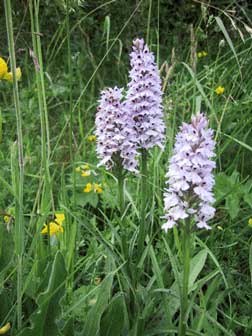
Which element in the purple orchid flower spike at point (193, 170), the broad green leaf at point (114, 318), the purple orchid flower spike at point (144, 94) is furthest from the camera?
the purple orchid flower spike at point (144, 94)

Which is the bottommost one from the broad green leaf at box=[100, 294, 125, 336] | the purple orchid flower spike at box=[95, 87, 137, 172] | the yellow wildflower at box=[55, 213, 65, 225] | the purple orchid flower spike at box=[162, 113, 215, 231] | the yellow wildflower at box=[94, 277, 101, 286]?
the broad green leaf at box=[100, 294, 125, 336]

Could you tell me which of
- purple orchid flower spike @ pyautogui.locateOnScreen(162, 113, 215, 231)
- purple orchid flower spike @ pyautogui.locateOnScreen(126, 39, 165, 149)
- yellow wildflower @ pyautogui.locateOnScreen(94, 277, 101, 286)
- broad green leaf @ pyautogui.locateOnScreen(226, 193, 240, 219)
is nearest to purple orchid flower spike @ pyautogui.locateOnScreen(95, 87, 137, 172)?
purple orchid flower spike @ pyautogui.locateOnScreen(126, 39, 165, 149)

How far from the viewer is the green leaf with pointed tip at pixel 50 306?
4.44ft

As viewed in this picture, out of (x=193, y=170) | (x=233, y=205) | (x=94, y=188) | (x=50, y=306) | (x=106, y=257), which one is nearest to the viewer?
(x=193, y=170)

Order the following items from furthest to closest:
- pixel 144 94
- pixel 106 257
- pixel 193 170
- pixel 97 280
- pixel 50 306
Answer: pixel 97 280, pixel 106 257, pixel 144 94, pixel 50 306, pixel 193 170

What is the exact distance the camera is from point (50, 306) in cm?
139

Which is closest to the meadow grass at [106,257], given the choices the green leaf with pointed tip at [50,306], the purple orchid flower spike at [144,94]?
the green leaf with pointed tip at [50,306]

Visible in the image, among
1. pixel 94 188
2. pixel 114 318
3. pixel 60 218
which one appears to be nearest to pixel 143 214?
pixel 114 318

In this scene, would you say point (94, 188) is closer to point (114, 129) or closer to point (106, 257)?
point (106, 257)

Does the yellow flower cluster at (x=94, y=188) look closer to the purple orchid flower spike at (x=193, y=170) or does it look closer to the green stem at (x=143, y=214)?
the green stem at (x=143, y=214)

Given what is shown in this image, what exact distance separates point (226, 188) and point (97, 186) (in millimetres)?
512

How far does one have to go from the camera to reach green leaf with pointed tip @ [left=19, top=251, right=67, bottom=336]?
4.44 feet

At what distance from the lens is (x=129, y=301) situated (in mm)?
1663

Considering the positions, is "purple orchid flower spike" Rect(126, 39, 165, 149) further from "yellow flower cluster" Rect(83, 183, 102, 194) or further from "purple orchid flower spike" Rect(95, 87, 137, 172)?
"yellow flower cluster" Rect(83, 183, 102, 194)
